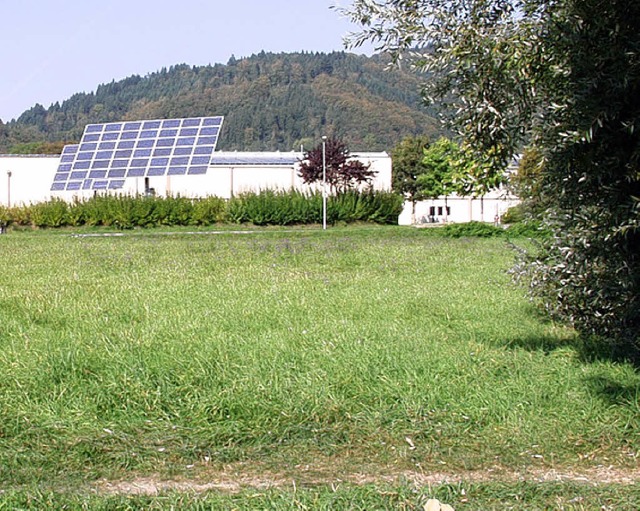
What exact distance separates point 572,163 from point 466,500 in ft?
8.76

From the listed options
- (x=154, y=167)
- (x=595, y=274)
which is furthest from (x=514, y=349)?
(x=154, y=167)

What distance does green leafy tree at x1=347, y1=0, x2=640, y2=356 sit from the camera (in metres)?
5.59

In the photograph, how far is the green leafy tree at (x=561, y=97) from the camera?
559 centimetres

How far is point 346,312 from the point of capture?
991 centimetres

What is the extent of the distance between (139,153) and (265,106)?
116 m

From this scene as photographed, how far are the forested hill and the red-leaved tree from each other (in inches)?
2538

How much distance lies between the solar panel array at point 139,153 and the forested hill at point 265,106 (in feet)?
209

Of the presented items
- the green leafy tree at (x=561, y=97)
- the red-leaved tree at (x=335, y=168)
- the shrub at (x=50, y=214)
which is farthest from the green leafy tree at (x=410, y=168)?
the green leafy tree at (x=561, y=97)

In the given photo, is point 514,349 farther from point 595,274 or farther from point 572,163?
point 572,163

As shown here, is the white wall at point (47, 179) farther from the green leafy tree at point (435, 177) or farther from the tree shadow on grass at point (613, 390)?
the tree shadow on grass at point (613, 390)

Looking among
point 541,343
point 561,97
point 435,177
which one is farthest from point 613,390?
point 435,177

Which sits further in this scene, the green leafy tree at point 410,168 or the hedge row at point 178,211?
the green leafy tree at point 410,168

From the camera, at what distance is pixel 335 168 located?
55688mm

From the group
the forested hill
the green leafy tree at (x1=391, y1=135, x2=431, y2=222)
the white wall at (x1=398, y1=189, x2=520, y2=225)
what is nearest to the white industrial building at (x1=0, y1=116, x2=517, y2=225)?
the green leafy tree at (x1=391, y1=135, x2=431, y2=222)
